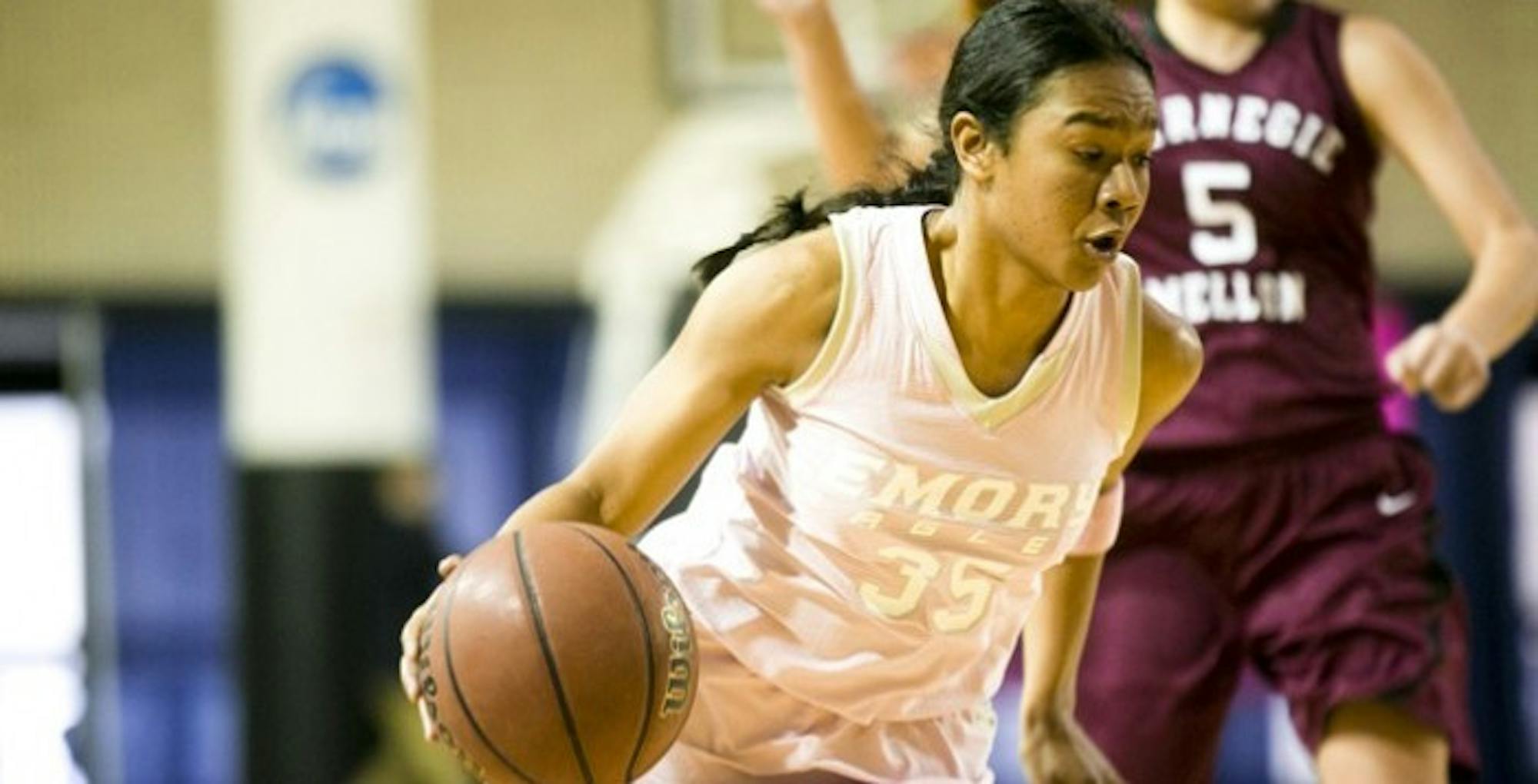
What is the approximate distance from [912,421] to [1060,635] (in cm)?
49

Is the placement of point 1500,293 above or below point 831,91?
below

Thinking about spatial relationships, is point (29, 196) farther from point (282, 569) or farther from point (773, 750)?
point (773, 750)

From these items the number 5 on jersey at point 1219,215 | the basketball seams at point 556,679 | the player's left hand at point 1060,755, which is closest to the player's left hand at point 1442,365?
the number 5 on jersey at point 1219,215

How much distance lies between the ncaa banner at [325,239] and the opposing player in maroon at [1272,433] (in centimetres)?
400

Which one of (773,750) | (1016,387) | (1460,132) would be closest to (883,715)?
(773,750)

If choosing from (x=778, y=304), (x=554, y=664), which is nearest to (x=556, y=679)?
(x=554, y=664)

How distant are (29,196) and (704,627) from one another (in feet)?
23.0

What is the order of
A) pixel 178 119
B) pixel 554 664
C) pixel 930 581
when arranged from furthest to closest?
pixel 178 119 < pixel 930 581 < pixel 554 664

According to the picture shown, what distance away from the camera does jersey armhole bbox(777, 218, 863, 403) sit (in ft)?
9.06

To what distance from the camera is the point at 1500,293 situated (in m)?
3.53

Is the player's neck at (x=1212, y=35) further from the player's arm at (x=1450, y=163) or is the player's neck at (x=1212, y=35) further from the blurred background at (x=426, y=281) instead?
the blurred background at (x=426, y=281)

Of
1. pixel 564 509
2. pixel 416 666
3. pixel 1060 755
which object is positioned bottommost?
pixel 1060 755

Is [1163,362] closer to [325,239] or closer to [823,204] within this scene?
[823,204]

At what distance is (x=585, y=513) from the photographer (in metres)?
2.75
